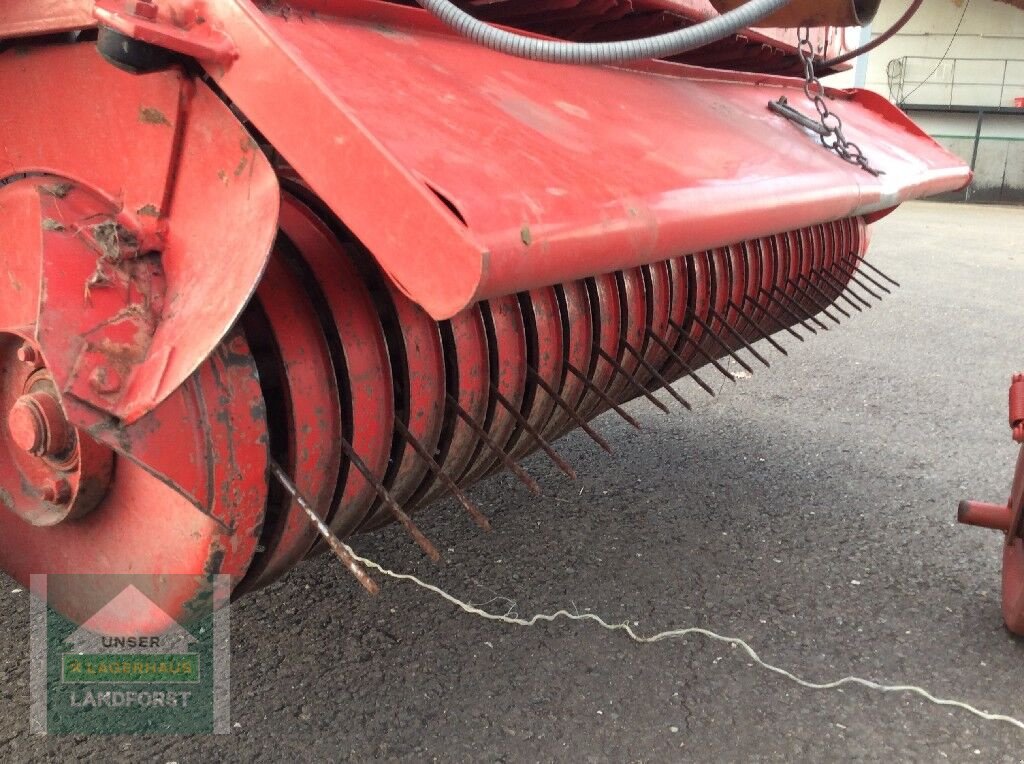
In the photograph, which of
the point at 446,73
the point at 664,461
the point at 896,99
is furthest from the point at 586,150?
the point at 896,99

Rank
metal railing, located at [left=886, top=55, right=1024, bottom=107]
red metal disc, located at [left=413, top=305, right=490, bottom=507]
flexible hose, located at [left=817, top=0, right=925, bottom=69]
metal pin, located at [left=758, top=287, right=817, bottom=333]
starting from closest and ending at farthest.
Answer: red metal disc, located at [left=413, top=305, right=490, bottom=507] < flexible hose, located at [left=817, top=0, right=925, bottom=69] < metal pin, located at [left=758, top=287, right=817, bottom=333] < metal railing, located at [left=886, top=55, right=1024, bottom=107]

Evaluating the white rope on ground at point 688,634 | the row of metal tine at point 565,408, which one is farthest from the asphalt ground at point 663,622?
the row of metal tine at point 565,408

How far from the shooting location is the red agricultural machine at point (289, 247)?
0.80m

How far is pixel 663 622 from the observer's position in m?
1.62

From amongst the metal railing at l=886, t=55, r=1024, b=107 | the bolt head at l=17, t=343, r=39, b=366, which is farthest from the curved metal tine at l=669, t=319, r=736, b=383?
the metal railing at l=886, t=55, r=1024, b=107

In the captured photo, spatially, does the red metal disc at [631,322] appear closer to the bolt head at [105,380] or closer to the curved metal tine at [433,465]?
the curved metal tine at [433,465]

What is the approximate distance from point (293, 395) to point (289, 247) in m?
0.17

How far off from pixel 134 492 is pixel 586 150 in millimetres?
665

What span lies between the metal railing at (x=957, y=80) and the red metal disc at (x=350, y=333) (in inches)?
586

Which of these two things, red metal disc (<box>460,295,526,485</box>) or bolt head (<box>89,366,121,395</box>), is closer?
bolt head (<box>89,366,121,395</box>)

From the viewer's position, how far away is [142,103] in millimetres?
927

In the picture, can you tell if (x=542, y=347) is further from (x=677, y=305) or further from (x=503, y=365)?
(x=677, y=305)

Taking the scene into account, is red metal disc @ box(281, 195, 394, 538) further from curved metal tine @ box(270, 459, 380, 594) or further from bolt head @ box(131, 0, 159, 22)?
bolt head @ box(131, 0, 159, 22)

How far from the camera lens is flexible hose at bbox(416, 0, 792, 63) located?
93 centimetres
